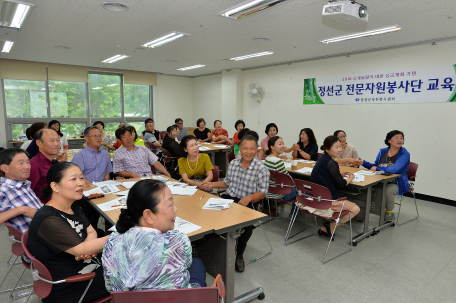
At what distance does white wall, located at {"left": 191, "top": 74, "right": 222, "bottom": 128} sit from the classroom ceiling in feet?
9.93

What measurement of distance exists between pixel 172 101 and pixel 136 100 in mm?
1271

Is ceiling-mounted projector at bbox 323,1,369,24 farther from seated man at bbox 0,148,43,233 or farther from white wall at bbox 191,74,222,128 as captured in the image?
white wall at bbox 191,74,222,128

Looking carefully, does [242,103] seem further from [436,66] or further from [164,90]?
[436,66]

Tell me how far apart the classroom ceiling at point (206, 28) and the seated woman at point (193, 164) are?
5.65ft

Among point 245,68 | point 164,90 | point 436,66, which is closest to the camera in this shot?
point 436,66

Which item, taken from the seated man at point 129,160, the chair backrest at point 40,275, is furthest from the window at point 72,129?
the chair backrest at point 40,275

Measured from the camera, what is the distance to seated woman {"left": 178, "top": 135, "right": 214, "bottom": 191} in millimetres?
3351

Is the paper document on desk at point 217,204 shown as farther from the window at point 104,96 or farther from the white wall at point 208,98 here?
the window at point 104,96

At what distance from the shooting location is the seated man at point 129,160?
3.69 metres

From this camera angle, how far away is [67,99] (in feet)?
28.0

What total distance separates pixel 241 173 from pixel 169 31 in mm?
2921

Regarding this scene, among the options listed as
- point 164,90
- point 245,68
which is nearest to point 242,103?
point 245,68

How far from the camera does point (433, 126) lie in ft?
16.8

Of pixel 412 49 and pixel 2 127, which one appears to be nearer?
pixel 412 49
